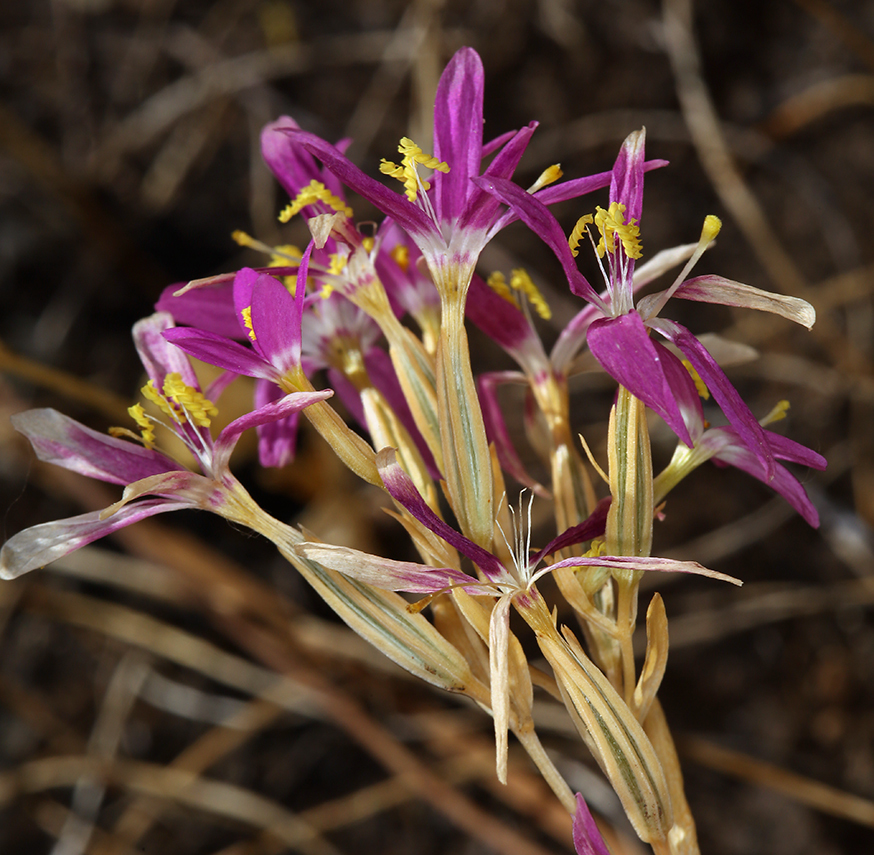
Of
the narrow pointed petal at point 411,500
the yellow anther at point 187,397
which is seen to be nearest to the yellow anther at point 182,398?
the yellow anther at point 187,397

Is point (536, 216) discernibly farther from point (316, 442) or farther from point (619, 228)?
point (316, 442)

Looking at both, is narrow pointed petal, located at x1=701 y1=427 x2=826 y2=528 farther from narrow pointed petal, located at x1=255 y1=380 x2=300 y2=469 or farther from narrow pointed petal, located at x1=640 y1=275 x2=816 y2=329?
narrow pointed petal, located at x1=255 y1=380 x2=300 y2=469

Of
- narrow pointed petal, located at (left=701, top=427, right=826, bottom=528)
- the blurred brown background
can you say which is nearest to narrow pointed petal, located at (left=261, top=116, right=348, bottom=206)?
narrow pointed petal, located at (left=701, top=427, right=826, bottom=528)

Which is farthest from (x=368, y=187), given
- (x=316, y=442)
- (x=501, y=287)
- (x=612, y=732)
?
(x=316, y=442)

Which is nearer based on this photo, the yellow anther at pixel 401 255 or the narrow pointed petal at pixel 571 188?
the narrow pointed petal at pixel 571 188

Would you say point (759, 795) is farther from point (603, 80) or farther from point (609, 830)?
point (603, 80)

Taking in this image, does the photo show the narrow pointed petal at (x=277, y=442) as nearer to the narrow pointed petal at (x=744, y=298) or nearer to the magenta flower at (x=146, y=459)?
the magenta flower at (x=146, y=459)

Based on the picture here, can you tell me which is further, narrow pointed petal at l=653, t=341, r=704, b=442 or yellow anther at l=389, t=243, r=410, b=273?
yellow anther at l=389, t=243, r=410, b=273
